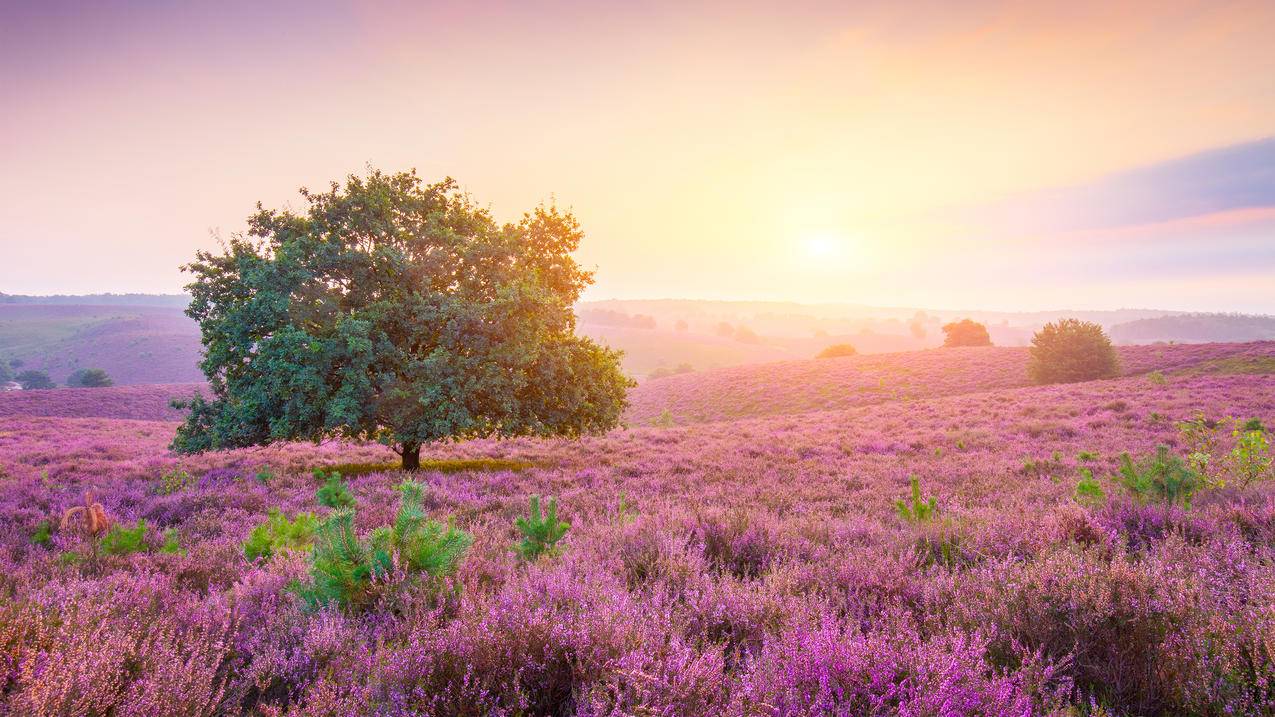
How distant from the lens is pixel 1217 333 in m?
188

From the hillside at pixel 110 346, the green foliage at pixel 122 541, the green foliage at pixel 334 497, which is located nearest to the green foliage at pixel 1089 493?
the green foliage at pixel 334 497

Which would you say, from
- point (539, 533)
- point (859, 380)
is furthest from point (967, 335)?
point (539, 533)

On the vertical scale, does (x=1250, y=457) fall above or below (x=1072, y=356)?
above

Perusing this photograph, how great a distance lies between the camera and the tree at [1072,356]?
36812mm

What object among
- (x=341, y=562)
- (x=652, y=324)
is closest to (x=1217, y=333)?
(x=652, y=324)

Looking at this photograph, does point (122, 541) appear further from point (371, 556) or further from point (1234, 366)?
point (1234, 366)

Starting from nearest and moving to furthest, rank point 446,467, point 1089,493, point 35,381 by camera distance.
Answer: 1. point 1089,493
2. point 446,467
3. point 35,381

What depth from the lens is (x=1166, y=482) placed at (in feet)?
20.3

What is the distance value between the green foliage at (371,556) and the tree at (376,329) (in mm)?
8226

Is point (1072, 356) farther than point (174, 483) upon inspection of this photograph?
Yes

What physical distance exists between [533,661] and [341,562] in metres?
1.83

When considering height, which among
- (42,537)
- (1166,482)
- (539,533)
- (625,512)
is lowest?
(625,512)

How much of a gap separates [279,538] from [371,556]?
119 inches

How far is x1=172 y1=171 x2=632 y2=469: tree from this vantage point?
11617 mm
